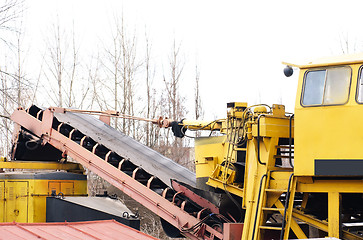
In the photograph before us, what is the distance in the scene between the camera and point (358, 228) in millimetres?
8922

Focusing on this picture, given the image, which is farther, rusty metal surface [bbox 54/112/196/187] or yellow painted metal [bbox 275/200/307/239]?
rusty metal surface [bbox 54/112/196/187]

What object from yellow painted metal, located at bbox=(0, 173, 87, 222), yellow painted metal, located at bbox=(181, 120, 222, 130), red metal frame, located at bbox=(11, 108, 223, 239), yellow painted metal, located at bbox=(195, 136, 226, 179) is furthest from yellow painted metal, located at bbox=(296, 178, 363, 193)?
yellow painted metal, located at bbox=(0, 173, 87, 222)

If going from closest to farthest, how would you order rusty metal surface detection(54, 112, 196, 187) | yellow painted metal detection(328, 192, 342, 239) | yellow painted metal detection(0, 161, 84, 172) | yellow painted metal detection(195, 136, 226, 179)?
yellow painted metal detection(328, 192, 342, 239)
yellow painted metal detection(195, 136, 226, 179)
rusty metal surface detection(54, 112, 196, 187)
yellow painted metal detection(0, 161, 84, 172)

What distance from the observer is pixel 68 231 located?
21.2ft

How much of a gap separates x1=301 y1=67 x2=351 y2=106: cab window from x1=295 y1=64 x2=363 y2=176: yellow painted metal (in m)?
0.08

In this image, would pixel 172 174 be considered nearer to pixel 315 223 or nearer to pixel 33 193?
pixel 33 193

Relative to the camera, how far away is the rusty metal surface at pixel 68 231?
19.3 ft

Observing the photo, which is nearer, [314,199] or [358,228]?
[358,228]

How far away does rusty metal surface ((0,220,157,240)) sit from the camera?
5875 millimetres

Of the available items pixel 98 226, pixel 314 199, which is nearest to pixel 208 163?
pixel 314 199

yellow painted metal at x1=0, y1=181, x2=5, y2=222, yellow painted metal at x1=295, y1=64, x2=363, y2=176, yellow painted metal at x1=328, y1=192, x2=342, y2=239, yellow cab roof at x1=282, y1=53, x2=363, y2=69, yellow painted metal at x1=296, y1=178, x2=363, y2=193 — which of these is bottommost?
yellow painted metal at x1=0, y1=181, x2=5, y2=222

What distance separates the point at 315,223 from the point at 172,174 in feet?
14.6

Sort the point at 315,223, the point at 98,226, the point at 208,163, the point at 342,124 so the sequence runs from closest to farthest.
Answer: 1. the point at 98,226
2. the point at 342,124
3. the point at 315,223
4. the point at 208,163

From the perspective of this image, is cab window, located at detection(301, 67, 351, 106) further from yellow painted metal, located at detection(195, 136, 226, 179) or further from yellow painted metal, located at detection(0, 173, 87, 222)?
yellow painted metal, located at detection(0, 173, 87, 222)
